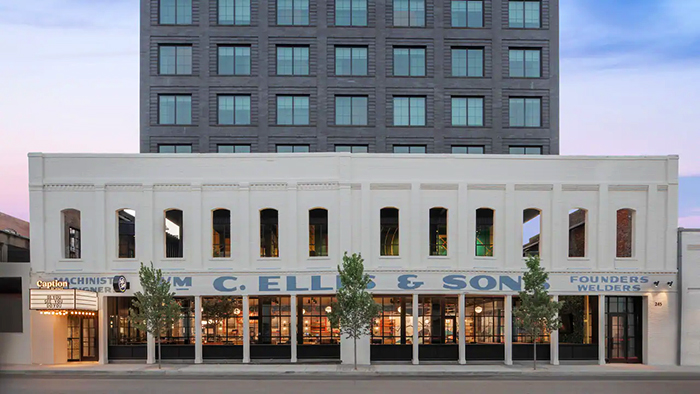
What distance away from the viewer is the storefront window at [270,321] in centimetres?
3155

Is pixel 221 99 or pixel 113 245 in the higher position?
pixel 221 99

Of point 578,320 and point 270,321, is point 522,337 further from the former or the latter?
point 270,321

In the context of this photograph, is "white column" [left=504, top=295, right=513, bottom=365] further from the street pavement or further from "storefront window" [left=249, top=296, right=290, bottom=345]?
"storefront window" [left=249, top=296, right=290, bottom=345]

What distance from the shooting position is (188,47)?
37.6 metres

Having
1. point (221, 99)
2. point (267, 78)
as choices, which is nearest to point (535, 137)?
point (267, 78)

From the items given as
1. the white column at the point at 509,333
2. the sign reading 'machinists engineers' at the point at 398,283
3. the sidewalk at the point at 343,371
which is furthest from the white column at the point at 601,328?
the white column at the point at 509,333

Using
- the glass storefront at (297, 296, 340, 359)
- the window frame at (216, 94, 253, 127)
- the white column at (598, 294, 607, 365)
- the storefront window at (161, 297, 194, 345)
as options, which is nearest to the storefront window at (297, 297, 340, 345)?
the glass storefront at (297, 296, 340, 359)

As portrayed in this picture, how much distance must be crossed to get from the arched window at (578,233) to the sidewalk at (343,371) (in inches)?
293

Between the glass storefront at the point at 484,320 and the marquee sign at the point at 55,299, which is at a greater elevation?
the marquee sign at the point at 55,299

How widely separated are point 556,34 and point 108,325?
31.2 metres

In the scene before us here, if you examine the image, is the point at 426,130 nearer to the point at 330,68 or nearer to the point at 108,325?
the point at 330,68

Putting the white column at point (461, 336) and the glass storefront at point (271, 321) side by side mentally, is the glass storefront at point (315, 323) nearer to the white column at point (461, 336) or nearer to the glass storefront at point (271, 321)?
the glass storefront at point (271, 321)

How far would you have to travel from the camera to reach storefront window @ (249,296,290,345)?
31.5 metres

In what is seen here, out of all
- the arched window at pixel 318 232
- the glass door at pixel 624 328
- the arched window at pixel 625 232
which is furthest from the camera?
the glass door at pixel 624 328
